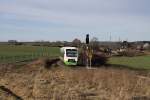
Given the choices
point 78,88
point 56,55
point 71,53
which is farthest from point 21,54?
point 78,88

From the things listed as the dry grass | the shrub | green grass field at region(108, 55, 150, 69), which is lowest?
green grass field at region(108, 55, 150, 69)

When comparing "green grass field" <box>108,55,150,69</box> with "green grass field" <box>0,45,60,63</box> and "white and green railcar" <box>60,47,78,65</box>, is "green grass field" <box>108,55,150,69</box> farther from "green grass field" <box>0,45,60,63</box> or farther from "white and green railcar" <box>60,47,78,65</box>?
"green grass field" <box>0,45,60,63</box>

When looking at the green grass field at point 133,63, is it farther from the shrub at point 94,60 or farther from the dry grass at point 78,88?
the dry grass at point 78,88

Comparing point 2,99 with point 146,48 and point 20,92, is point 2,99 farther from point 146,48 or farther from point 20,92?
point 146,48

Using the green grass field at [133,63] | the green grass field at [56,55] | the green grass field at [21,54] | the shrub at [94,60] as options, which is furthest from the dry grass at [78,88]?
the green grass field at [21,54]

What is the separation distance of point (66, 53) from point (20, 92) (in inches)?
1546

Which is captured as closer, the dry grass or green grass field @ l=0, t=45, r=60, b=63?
the dry grass

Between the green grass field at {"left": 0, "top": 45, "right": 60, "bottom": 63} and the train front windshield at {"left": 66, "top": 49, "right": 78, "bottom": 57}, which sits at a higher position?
the train front windshield at {"left": 66, "top": 49, "right": 78, "bottom": 57}

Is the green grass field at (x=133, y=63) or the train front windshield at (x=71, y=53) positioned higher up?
the train front windshield at (x=71, y=53)

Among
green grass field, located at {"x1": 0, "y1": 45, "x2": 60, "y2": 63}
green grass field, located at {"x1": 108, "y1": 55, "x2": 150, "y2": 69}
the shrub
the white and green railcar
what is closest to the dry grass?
the white and green railcar

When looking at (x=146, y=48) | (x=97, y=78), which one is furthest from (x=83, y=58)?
(x=146, y=48)

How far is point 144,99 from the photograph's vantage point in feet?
54.5

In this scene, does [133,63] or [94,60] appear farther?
[133,63]

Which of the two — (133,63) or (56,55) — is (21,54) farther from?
→ (133,63)
